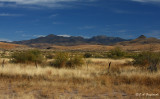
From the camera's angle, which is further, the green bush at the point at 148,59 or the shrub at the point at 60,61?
the shrub at the point at 60,61

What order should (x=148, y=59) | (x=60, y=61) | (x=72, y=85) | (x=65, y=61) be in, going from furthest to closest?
(x=65, y=61) < (x=60, y=61) < (x=148, y=59) < (x=72, y=85)

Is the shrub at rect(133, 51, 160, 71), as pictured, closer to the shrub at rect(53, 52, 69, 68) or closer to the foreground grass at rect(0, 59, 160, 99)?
the foreground grass at rect(0, 59, 160, 99)

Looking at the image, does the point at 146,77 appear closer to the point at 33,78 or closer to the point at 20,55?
the point at 33,78

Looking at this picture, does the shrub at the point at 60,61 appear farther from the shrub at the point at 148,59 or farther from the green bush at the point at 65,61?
the shrub at the point at 148,59

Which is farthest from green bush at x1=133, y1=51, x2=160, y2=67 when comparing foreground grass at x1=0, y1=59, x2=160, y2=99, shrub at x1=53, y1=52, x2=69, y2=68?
shrub at x1=53, y1=52, x2=69, y2=68

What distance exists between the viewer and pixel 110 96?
9852 millimetres

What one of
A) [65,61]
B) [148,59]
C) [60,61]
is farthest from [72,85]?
[148,59]

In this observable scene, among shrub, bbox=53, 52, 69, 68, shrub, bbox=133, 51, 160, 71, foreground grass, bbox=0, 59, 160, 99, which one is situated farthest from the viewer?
shrub, bbox=53, 52, 69, 68

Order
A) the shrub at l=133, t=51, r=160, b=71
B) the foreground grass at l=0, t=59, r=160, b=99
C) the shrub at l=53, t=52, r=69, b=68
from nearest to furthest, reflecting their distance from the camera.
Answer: the foreground grass at l=0, t=59, r=160, b=99, the shrub at l=133, t=51, r=160, b=71, the shrub at l=53, t=52, r=69, b=68

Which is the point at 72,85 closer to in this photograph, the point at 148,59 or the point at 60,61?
the point at 60,61

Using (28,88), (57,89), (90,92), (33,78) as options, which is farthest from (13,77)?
(90,92)

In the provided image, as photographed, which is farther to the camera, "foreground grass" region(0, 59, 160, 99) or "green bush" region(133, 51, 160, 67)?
"green bush" region(133, 51, 160, 67)

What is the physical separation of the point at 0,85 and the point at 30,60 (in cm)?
1291

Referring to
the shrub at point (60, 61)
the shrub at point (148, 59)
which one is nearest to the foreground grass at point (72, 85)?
the shrub at point (148, 59)
